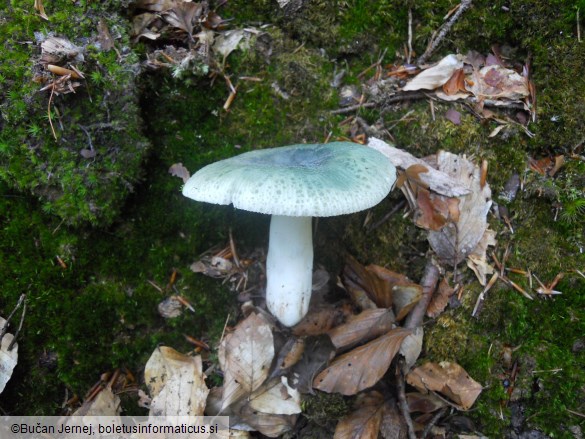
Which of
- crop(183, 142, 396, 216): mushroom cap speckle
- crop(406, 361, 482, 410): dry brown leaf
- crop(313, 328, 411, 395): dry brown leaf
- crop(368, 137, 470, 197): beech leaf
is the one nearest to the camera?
crop(183, 142, 396, 216): mushroom cap speckle

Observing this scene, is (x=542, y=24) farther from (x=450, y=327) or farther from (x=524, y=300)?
(x=450, y=327)

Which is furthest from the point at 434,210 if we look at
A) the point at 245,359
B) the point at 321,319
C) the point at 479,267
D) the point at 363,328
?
the point at 245,359

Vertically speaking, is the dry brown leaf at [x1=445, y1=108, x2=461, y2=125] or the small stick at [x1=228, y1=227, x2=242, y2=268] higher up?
the dry brown leaf at [x1=445, y1=108, x2=461, y2=125]

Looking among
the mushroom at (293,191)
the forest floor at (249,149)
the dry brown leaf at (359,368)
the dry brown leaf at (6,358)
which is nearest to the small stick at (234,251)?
the forest floor at (249,149)

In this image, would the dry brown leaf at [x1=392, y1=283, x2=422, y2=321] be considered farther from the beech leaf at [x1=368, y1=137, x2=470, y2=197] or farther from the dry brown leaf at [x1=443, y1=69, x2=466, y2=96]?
the dry brown leaf at [x1=443, y1=69, x2=466, y2=96]

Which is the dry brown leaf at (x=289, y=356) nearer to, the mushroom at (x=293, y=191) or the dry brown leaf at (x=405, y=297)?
the mushroom at (x=293, y=191)

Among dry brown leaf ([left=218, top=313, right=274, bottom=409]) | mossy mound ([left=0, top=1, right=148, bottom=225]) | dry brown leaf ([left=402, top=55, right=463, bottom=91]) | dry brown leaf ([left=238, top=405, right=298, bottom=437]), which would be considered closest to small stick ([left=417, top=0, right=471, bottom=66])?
dry brown leaf ([left=402, top=55, right=463, bottom=91])
